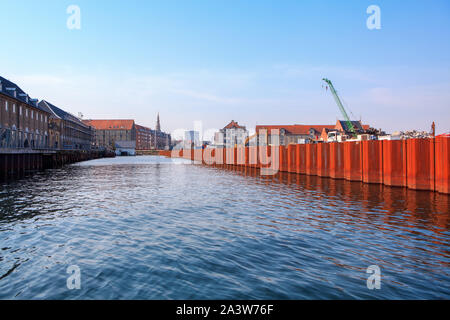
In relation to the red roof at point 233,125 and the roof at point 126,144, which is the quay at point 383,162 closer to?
the red roof at point 233,125

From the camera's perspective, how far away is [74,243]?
9.41 m

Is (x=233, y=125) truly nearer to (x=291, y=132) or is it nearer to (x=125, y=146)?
(x=291, y=132)

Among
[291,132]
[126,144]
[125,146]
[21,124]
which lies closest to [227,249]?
[21,124]

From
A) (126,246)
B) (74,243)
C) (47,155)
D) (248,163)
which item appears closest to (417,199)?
(126,246)

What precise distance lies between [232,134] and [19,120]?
104534 millimetres

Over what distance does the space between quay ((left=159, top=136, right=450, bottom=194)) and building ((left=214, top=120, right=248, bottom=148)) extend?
11060 cm

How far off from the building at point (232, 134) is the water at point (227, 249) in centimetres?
13381

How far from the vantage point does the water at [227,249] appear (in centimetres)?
626

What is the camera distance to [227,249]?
873 centimetres

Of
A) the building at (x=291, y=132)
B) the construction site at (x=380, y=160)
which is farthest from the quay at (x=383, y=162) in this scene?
the building at (x=291, y=132)

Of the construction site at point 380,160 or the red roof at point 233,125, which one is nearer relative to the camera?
the construction site at point 380,160

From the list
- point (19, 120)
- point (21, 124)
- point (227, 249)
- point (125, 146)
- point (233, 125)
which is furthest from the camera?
point (125, 146)
